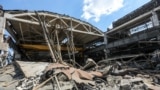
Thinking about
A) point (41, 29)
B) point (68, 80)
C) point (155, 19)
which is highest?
point (41, 29)

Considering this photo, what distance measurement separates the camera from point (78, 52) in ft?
93.9

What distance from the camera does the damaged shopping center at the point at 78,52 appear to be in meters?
10.1

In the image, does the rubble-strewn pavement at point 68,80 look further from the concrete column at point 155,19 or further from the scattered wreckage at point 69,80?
the concrete column at point 155,19

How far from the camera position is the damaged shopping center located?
1009 centimetres

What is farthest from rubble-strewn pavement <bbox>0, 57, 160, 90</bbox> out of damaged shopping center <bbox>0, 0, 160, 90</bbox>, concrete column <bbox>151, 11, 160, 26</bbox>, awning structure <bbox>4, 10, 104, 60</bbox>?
concrete column <bbox>151, 11, 160, 26</bbox>

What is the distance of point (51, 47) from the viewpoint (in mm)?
15492

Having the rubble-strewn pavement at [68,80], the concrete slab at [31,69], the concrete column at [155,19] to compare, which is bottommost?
the rubble-strewn pavement at [68,80]

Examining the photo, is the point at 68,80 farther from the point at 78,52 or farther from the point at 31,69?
the point at 78,52

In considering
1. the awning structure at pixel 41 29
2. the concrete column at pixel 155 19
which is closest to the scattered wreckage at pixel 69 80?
the awning structure at pixel 41 29

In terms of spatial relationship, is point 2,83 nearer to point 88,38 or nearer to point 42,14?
point 42,14

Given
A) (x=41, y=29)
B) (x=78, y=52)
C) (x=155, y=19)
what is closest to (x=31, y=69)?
(x=41, y=29)

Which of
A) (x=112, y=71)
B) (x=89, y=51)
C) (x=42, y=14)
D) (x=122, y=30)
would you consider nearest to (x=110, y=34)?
(x=122, y=30)

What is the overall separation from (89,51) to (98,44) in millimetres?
1734

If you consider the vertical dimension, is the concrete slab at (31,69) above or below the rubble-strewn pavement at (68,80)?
above
